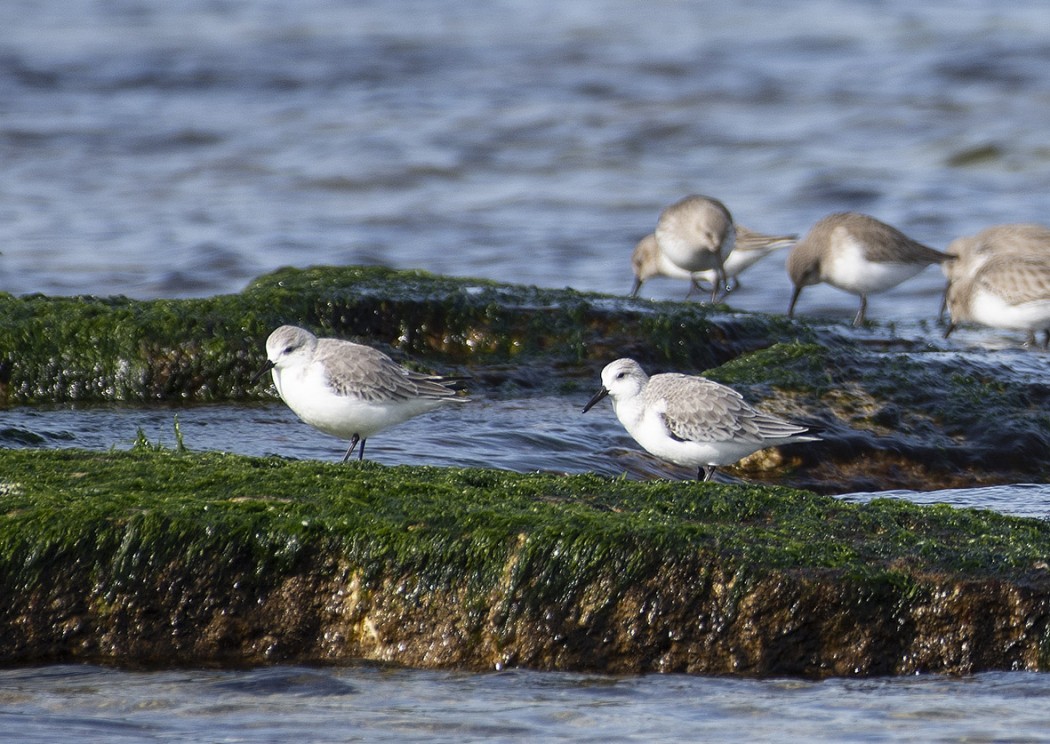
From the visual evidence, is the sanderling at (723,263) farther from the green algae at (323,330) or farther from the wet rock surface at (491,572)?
the wet rock surface at (491,572)

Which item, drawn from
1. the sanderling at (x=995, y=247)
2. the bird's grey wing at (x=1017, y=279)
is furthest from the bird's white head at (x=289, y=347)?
the sanderling at (x=995, y=247)

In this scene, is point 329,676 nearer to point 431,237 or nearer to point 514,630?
point 514,630

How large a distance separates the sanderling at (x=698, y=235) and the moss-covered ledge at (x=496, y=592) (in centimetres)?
774

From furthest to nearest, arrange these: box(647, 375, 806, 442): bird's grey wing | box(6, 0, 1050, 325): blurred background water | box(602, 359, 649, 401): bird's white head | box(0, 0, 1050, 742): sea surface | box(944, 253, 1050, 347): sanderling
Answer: box(6, 0, 1050, 325): blurred background water, box(944, 253, 1050, 347): sanderling, box(602, 359, 649, 401): bird's white head, box(647, 375, 806, 442): bird's grey wing, box(0, 0, 1050, 742): sea surface

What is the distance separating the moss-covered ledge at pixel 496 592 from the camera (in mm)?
4684

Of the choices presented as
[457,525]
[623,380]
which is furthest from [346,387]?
A: [457,525]

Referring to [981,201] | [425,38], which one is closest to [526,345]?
[981,201]

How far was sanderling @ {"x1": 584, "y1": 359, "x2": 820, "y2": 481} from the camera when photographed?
259 inches

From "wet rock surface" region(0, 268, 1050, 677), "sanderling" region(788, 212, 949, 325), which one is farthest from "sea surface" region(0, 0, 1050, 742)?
"sanderling" region(788, 212, 949, 325)

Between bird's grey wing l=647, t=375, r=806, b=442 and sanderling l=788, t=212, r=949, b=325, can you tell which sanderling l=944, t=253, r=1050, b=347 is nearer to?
sanderling l=788, t=212, r=949, b=325

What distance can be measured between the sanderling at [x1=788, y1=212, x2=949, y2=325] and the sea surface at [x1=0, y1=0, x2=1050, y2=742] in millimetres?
540

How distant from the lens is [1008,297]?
11.6 meters

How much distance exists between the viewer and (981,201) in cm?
1648

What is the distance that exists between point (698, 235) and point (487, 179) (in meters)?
5.28
